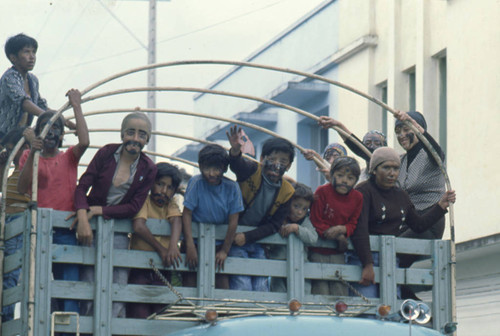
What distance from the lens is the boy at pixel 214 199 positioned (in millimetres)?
7422

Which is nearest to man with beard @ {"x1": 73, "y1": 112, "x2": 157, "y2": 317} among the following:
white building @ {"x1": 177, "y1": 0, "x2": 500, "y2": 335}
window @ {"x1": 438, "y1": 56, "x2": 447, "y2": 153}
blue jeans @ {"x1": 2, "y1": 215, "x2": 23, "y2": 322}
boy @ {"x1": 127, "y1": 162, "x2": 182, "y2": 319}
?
boy @ {"x1": 127, "y1": 162, "x2": 182, "y2": 319}

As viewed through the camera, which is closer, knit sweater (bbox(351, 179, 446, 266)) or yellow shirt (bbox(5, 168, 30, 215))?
yellow shirt (bbox(5, 168, 30, 215))

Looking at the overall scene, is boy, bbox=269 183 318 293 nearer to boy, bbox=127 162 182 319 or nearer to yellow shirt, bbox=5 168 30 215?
boy, bbox=127 162 182 319

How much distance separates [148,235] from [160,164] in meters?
0.87

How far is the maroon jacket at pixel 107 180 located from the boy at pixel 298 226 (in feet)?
3.15

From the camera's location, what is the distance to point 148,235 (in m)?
7.32

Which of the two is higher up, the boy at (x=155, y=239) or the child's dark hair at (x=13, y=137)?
the child's dark hair at (x=13, y=137)

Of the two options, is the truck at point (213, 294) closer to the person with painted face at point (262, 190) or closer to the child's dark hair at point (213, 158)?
the person with painted face at point (262, 190)

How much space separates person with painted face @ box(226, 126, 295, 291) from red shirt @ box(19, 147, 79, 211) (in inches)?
43.4

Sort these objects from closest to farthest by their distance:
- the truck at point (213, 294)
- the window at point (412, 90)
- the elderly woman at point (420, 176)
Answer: the truck at point (213, 294) < the elderly woman at point (420, 176) < the window at point (412, 90)

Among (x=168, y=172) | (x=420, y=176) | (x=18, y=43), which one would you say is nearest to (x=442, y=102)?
(x=420, y=176)

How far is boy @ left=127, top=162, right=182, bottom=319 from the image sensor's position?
23.5ft

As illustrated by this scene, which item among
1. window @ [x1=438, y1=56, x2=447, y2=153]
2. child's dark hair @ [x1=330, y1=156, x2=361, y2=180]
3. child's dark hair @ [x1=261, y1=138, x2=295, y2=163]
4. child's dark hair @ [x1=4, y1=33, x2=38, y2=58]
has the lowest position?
child's dark hair @ [x1=330, y1=156, x2=361, y2=180]

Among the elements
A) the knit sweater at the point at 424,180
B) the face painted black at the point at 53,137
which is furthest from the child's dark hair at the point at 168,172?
the knit sweater at the point at 424,180
